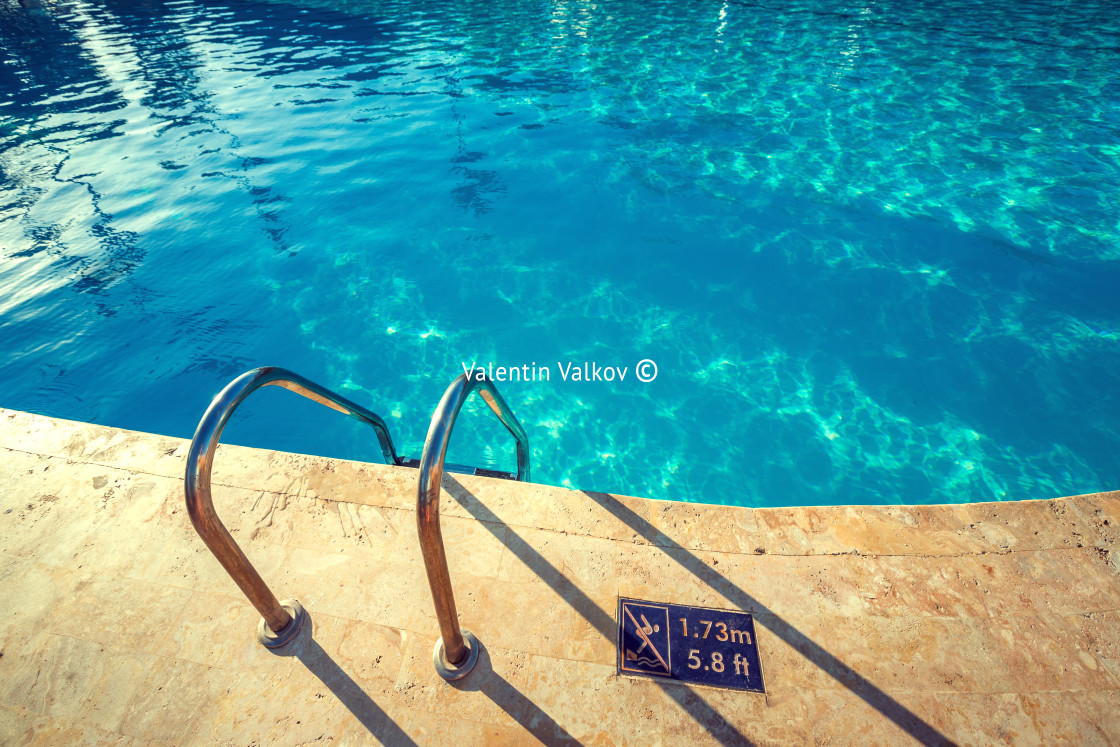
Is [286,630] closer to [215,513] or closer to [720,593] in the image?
[215,513]

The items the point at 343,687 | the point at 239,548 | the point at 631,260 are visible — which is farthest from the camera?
the point at 631,260

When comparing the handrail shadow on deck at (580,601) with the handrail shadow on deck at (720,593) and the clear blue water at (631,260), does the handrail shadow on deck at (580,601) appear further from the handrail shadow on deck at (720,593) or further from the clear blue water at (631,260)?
the clear blue water at (631,260)

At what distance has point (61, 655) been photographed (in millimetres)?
3379

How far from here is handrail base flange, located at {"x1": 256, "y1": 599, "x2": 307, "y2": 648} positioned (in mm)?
3340

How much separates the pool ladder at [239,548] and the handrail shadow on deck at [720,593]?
73cm

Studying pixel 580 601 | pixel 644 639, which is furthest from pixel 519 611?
pixel 644 639

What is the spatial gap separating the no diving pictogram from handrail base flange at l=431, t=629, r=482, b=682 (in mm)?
957

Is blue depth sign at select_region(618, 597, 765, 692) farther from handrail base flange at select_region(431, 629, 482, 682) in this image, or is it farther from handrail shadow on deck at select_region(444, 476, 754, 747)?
handrail base flange at select_region(431, 629, 482, 682)

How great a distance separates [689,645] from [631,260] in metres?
8.32

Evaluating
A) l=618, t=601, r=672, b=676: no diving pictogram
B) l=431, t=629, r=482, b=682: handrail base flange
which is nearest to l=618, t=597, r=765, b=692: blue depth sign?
l=618, t=601, r=672, b=676: no diving pictogram

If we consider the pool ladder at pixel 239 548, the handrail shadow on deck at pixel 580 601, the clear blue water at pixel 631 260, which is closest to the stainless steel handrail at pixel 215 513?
the pool ladder at pixel 239 548

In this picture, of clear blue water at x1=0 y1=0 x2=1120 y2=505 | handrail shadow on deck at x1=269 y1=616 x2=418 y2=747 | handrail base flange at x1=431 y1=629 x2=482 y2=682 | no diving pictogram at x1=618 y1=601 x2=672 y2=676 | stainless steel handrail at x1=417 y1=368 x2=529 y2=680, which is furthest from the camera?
clear blue water at x1=0 y1=0 x2=1120 y2=505

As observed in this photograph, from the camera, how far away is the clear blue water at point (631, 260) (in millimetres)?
8023

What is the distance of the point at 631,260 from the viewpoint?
10562 mm
